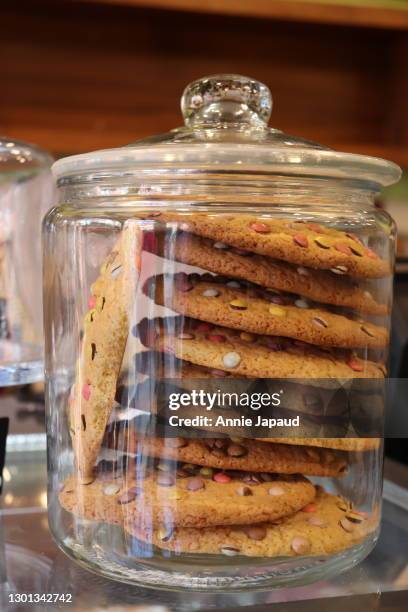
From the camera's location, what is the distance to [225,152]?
1.68ft

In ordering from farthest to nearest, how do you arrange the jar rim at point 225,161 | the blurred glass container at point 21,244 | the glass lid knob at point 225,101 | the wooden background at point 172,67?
the wooden background at point 172,67, the blurred glass container at point 21,244, the glass lid knob at point 225,101, the jar rim at point 225,161

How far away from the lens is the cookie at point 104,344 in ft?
1.80

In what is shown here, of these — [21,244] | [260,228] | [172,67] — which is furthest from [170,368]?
[172,67]

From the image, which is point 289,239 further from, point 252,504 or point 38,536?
point 38,536

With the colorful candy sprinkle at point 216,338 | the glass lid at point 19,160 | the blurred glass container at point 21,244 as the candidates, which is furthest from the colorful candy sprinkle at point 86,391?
the glass lid at point 19,160

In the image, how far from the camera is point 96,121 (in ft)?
7.42

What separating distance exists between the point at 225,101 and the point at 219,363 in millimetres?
238

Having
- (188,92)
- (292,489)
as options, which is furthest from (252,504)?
(188,92)

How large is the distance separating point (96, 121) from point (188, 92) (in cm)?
170

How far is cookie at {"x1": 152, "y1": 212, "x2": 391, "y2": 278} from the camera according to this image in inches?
20.7

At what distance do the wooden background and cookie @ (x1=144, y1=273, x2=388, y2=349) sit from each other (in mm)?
1606

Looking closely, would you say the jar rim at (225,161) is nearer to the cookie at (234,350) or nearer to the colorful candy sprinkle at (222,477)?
the cookie at (234,350)

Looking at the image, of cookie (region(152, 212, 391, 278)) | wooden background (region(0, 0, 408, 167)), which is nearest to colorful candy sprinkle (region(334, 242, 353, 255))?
cookie (region(152, 212, 391, 278))

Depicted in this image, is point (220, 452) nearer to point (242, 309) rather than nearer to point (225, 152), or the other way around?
point (242, 309)
